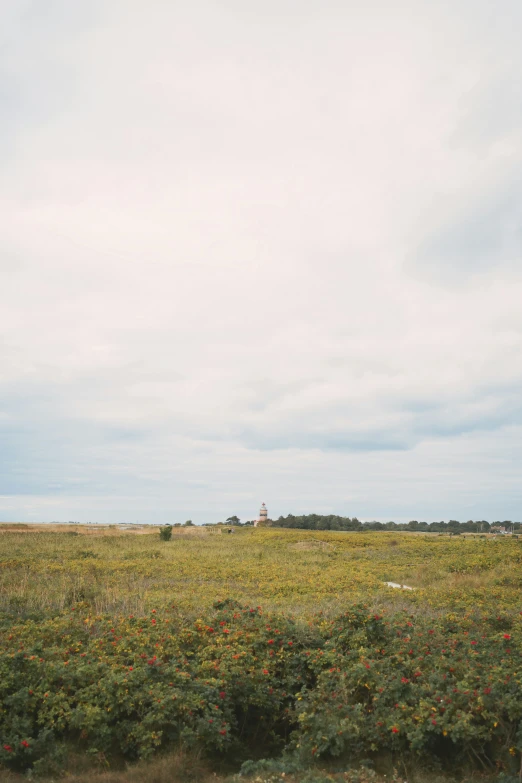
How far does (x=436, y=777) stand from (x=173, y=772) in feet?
9.85

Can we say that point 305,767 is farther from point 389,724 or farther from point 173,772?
point 173,772

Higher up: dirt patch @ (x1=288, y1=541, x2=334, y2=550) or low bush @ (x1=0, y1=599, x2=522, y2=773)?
low bush @ (x1=0, y1=599, x2=522, y2=773)

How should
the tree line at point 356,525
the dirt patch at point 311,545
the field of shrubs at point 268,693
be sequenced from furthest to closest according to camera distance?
the tree line at point 356,525
the dirt patch at point 311,545
the field of shrubs at point 268,693

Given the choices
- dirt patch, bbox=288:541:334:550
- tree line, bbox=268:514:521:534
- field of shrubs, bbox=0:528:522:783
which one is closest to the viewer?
field of shrubs, bbox=0:528:522:783

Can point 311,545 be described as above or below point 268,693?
below

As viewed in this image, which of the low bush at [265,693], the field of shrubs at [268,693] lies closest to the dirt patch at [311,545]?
the field of shrubs at [268,693]

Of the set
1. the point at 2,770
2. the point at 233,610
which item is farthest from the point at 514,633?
the point at 2,770

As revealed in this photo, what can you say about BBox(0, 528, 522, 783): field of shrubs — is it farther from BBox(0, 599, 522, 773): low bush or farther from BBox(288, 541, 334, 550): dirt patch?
BBox(288, 541, 334, 550): dirt patch

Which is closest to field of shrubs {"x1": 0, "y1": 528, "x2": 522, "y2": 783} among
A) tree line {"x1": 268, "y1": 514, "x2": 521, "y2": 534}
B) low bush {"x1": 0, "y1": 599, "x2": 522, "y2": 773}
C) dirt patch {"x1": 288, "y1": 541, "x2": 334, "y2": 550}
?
low bush {"x1": 0, "y1": 599, "x2": 522, "y2": 773}

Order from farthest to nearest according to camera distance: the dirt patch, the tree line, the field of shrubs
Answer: the tree line < the dirt patch < the field of shrubs

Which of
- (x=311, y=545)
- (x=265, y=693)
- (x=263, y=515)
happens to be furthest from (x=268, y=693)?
(x=263, y=515)

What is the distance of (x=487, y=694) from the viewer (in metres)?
6.15

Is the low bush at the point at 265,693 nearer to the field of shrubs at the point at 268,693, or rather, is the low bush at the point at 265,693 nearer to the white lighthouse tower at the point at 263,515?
the field of shrubs at the point at 268,693

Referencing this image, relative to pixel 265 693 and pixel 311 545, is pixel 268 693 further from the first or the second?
pixel 311 545
